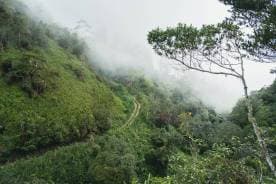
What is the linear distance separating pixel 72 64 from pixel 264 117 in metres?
28.6

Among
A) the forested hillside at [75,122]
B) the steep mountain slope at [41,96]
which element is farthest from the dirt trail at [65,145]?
the steep mountain slope at [41,96]

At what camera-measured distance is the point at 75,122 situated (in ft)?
139

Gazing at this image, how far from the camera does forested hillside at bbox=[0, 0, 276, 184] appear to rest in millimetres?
35125

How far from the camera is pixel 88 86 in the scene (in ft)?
168

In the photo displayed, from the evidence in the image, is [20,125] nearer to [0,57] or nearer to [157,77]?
[0,57]

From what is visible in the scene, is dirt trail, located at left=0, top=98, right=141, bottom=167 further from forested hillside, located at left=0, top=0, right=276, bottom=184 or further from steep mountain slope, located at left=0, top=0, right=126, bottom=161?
steep mountain slope, located at left=0, top=0, right=126, bottom=161

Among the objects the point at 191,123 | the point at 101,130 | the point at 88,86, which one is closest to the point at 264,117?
the point at 191,123

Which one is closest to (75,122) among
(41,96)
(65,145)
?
(65,145)

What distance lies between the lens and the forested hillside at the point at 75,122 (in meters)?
35.1

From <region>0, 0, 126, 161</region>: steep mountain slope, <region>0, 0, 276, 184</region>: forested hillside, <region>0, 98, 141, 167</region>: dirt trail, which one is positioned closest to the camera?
<region>0, 0, 276, 184</region>: forested hillside

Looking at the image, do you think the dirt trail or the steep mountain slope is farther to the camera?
the steep mountain slope

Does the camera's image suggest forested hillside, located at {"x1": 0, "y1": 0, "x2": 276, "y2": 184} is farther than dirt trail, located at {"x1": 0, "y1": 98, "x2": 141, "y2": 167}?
No

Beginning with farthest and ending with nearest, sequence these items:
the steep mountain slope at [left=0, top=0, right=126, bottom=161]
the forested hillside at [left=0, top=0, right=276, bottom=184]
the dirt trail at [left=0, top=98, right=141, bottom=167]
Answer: the steep mountain slope at [left=0, top=0, right=126, bottom=161] → the dirt trail at [left=0, top=98, right=141, bottom=167] → the forested hillside at [left=0, top=0, right=276, bottom=184]

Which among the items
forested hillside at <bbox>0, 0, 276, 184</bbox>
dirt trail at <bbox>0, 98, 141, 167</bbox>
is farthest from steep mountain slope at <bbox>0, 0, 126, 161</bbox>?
dirt trail at <bbox>0, 98, 141, 167</bbox>
